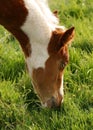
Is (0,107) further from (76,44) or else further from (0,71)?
(76,44)

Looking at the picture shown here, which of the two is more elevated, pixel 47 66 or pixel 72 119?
pixel 47 66

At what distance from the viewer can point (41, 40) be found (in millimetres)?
4191

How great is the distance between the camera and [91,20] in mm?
6488

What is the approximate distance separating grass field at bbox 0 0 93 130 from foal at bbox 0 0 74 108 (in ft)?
0.60

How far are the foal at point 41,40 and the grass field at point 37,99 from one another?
0.18 meters

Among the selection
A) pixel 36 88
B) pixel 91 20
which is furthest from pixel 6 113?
pixel 91 20

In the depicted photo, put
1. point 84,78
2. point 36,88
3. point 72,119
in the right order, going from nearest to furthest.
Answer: point 72,119 < point 36,88 < point 84,78

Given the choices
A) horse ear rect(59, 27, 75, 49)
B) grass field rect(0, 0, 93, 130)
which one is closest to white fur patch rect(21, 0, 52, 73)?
horse ear rect(59, 27, 75, 49)

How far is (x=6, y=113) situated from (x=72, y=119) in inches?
23.6

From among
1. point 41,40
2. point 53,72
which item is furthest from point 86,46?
point 41,40

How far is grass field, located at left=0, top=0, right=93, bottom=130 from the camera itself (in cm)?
414

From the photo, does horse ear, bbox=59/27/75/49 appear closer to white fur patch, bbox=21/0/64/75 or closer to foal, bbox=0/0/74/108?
foal, bbox=0/0/74/108

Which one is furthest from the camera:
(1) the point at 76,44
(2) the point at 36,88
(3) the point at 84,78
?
(1) the point at 76,44

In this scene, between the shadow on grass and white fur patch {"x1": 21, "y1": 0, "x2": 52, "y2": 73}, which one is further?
the shadow on grass
